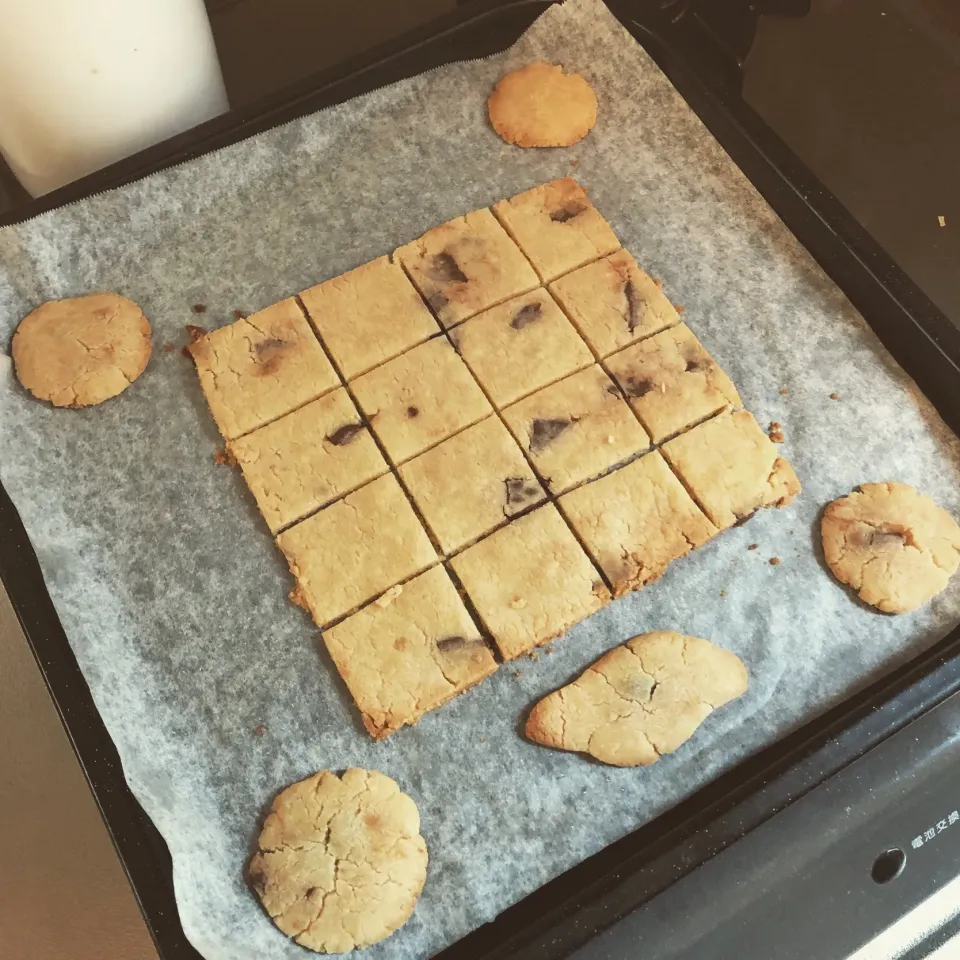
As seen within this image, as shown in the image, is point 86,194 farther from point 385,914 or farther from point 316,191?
point 385,914

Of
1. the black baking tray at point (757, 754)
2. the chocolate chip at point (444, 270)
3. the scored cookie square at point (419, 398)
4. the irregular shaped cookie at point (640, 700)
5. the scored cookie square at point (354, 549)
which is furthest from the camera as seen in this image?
the chocolate chip at point (444, 270)

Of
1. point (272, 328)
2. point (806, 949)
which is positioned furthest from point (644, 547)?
point (272, 328)

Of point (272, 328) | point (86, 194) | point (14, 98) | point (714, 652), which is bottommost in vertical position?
point (714, 652)

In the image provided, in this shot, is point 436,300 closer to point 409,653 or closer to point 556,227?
point 556,227

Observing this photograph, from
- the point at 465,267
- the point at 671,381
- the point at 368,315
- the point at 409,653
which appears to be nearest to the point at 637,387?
the point at 671,381

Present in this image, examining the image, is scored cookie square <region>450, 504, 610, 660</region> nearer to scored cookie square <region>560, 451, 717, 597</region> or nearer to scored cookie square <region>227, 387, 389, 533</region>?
scored cookie square <region>560, 451, 717, 597</region>

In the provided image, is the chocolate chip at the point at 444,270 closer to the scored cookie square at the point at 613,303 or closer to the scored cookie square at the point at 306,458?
the scored cookie square at the point at 613,303

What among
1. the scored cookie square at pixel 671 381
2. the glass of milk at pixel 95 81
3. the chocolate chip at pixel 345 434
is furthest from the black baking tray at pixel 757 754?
the chocolate chip at pixel 345 434
